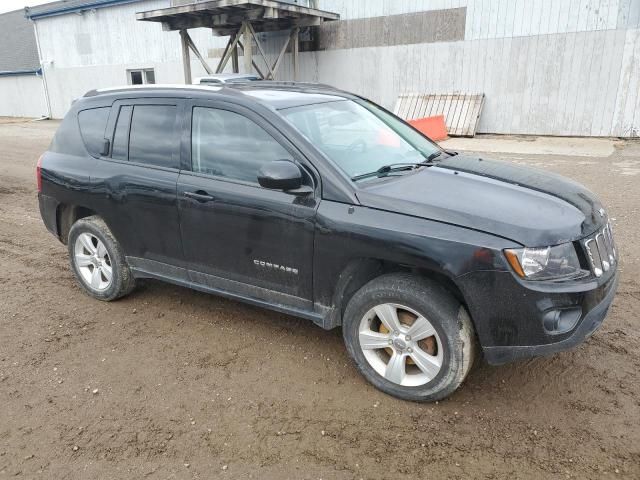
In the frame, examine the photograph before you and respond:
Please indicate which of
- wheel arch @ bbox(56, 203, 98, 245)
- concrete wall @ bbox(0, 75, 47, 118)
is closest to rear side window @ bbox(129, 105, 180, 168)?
wheel arch @ bbox(56, 203, 98, 245)

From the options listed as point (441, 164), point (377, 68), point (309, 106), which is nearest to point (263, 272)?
point (309, 106)

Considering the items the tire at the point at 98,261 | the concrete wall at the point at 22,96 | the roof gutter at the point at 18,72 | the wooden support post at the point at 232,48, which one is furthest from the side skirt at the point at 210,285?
the concrete wall at the point at 22,96

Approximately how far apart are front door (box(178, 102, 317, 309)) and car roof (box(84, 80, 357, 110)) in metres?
0.12

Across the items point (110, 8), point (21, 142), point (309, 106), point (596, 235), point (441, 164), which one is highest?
point (110, 8)

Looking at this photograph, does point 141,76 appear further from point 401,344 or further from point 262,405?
point 401,344

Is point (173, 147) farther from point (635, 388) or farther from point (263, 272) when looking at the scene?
point (635, 388)

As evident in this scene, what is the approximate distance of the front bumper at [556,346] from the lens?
278 cm

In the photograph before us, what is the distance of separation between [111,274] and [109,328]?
20.6 inches

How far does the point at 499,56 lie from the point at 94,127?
12099mm

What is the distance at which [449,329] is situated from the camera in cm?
289

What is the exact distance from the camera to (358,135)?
378 cm

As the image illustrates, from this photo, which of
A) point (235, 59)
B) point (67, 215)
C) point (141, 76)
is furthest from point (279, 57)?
point (67, 215)

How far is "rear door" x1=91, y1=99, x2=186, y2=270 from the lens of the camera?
3.86 metres

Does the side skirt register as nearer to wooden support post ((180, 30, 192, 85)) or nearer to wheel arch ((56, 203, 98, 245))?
wheel arch ((56, 203, 98, 245))
